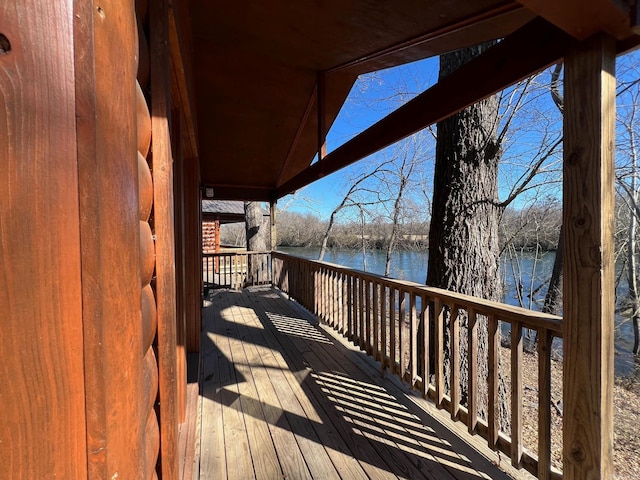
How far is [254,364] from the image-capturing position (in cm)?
306

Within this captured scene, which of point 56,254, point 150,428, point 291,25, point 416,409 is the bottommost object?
point 416,409

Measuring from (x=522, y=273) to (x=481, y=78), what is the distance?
39.1ft

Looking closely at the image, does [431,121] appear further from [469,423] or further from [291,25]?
[469,423]

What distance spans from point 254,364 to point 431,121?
273 centimetres

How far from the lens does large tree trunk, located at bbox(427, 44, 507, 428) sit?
9.79 ft

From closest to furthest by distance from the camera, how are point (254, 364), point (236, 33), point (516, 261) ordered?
point (236, 33), point (254, 364), point (516, 261)

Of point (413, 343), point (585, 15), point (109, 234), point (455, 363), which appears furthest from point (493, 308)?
point (109, 234)

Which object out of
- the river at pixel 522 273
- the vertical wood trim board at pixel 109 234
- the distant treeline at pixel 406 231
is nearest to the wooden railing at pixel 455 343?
the vertical wood trim board at pixel 109 234

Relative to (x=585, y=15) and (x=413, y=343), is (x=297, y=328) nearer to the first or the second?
(x=413, y=343)

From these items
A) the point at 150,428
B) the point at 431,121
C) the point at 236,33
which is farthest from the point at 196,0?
the point at 150,428

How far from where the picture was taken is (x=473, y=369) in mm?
1898

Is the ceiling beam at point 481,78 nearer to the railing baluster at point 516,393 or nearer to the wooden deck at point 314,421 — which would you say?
the railing baluster at point 516,393

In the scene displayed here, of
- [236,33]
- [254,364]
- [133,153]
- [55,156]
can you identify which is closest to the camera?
[55,156]

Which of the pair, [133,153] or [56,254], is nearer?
[56,254]
